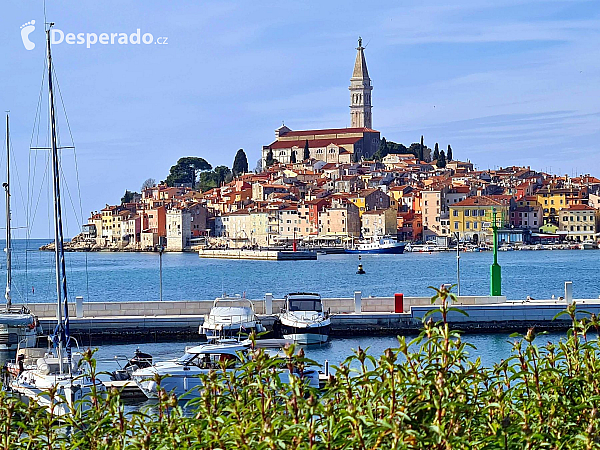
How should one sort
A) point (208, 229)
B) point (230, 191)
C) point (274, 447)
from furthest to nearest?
point (230, 191)
point (208, 229)
point (274, 447)

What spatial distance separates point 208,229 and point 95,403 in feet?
235

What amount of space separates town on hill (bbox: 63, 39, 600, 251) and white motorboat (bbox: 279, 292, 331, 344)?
47.0m

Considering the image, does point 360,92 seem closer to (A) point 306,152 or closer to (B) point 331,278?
(A) point 306,152

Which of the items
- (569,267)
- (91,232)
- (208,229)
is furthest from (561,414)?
(91,232)

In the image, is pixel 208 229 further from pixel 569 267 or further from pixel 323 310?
pixel 323 310

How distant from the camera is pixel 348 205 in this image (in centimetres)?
6800

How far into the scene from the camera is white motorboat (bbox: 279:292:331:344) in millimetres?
14914

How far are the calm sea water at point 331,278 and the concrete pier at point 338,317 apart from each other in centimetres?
579

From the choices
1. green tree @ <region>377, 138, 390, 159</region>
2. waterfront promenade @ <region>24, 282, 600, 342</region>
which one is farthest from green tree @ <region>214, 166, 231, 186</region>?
waterfront promenade @ <region>24, 282, 600, 342</region>

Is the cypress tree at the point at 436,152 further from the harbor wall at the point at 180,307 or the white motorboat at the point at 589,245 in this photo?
the harbor wall at the point at 180,307

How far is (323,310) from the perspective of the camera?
1631 centimetres

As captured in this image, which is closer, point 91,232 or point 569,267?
point 569,267

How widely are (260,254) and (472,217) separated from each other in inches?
591

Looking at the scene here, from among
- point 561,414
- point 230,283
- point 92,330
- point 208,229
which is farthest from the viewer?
point 208,229
